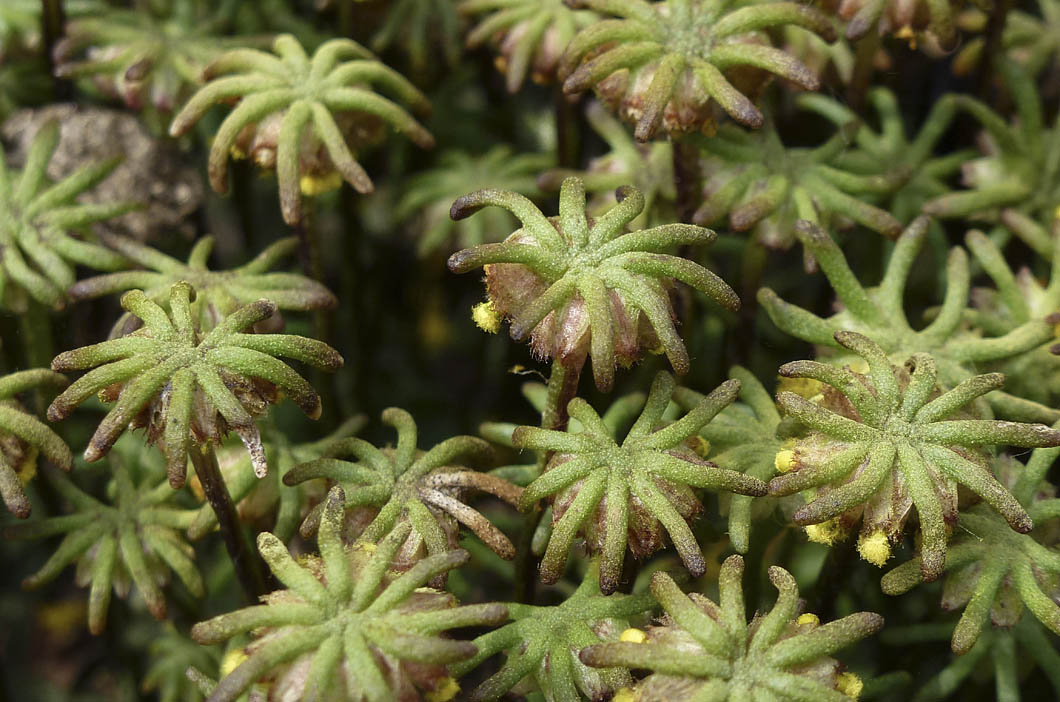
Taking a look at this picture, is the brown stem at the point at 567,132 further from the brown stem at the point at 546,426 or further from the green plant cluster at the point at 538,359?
the brown stem at the point at 546,426

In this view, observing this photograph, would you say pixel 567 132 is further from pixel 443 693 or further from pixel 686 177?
pixel 443 693

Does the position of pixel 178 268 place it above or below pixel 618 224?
below

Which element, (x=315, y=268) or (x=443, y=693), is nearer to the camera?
(x=443, y=693)

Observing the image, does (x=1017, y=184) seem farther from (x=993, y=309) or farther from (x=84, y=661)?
(x=84, y=661)

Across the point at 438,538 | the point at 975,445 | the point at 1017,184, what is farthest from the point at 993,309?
the point at 438,538

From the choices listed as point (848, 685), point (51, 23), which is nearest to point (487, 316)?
point (848, 685)

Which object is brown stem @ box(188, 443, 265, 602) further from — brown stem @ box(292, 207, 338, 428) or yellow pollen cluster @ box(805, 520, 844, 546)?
yellow pollen cluster @ box(805, 520, 844, 546)

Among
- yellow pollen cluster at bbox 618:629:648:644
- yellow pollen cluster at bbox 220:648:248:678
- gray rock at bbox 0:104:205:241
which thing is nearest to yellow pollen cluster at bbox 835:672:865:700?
yellow pollen cluster at bbox 618:629:648:644
